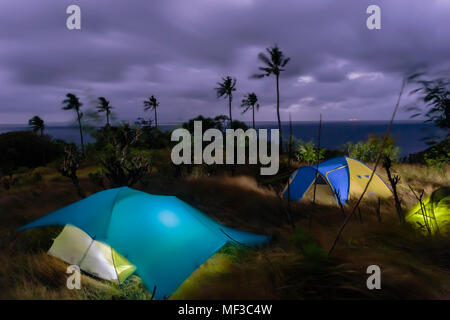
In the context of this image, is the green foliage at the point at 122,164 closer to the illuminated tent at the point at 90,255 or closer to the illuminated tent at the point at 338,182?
the illuminated tent at the point at 90,255

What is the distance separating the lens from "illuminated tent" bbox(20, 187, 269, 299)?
11.0ft

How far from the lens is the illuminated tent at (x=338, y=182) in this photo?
27.0 ft

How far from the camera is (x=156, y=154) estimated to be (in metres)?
15.3

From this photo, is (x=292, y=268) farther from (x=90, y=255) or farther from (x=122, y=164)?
(x=122, y=164)

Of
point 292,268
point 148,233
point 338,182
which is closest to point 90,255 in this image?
point 148,233

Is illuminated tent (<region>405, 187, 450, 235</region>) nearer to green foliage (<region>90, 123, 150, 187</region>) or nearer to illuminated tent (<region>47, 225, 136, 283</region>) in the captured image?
illuminated tent (<region>47, 225, 136, 283</region>)

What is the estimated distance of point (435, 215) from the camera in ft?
14.2

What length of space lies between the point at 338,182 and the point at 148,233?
7.06m

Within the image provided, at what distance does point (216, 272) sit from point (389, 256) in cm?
226

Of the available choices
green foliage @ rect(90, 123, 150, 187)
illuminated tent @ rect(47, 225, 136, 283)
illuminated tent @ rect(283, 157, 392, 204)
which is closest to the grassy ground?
illuminated tent @ rect(47, 225, 136, 283)

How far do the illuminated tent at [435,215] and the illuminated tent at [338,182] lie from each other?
3.46 metres

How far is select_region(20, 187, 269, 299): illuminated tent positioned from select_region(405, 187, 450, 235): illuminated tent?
342 centimetres

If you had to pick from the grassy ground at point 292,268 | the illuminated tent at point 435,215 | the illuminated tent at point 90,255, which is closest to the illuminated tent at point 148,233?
the illuminated tent at point 90,255
